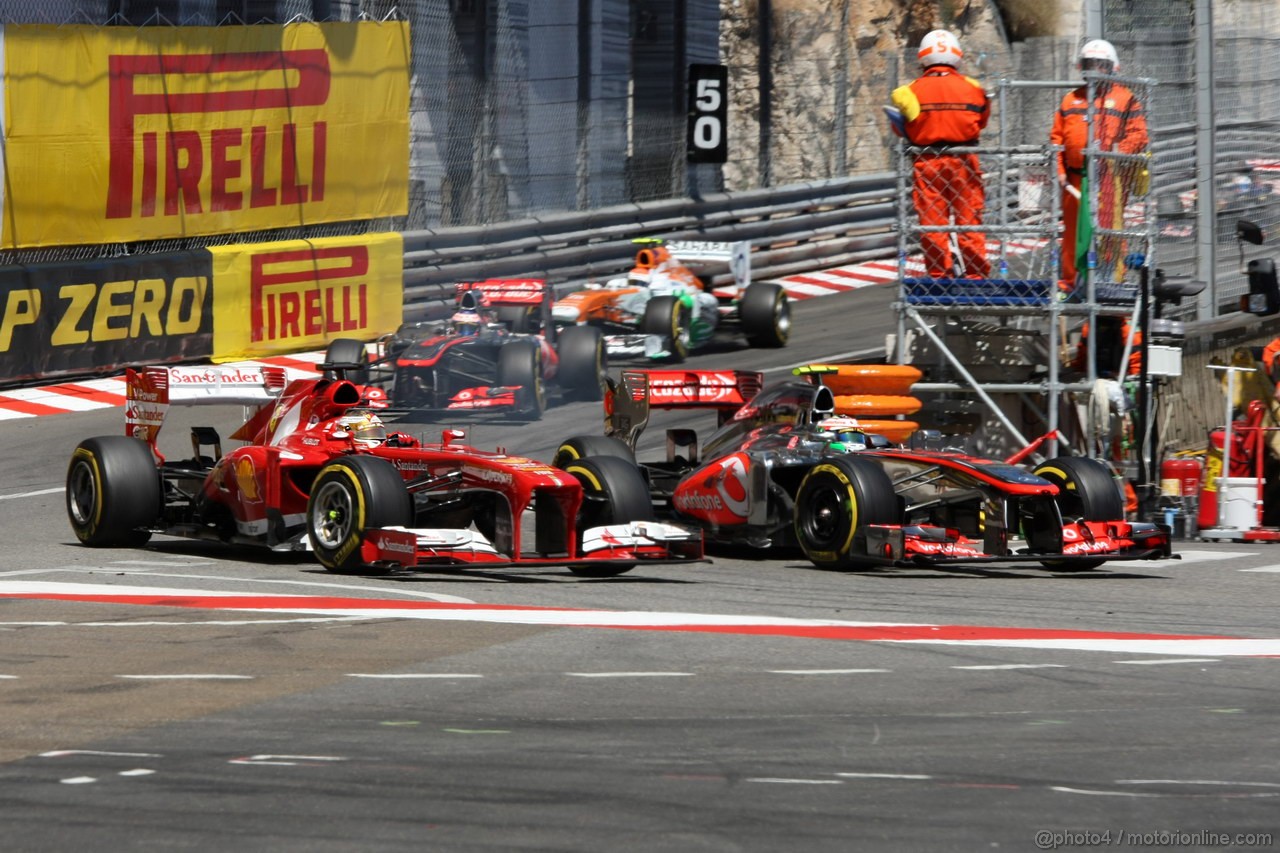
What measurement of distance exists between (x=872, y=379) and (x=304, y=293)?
863 cm

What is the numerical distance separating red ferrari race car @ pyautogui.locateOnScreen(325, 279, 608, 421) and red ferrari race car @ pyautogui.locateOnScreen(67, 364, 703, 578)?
4251mm

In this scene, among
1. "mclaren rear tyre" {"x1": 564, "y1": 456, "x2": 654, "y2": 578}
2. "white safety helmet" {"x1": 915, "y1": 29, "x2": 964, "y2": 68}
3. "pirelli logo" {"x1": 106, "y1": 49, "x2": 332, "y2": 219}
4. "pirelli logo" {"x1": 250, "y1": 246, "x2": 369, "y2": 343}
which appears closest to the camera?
"mclaren rear tyre" {"x1": 564, "y1": 456, "x2": 654, "y2": 578}

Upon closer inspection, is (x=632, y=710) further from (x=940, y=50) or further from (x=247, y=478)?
(x=940, y=50)

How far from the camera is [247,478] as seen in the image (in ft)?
38.8

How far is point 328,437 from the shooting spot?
11.9 meters

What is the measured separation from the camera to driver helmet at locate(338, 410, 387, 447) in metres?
11.9

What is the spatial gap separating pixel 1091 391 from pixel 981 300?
3.79 ft

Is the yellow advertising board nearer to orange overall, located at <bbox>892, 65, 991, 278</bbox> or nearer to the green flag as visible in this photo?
orange overall, located at <bbox>892, 65, 991, 278</bbox>

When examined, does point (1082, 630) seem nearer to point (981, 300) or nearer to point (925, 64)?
point (981, 300)

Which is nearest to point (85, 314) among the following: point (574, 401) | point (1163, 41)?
point (574, 401)

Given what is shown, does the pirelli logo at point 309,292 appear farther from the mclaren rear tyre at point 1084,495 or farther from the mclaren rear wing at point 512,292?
the mclaren rear tyre at point 1084,495

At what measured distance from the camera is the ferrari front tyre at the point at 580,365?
18359 millimetres

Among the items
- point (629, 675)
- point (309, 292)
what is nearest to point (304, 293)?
point (309, 292)

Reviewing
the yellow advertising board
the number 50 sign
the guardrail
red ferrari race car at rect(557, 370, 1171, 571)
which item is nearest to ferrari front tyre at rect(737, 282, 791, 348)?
the guardrail
